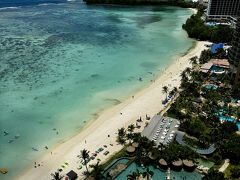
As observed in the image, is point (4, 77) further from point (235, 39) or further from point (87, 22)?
point (87, 22)

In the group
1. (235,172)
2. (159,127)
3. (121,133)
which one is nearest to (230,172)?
(235,172)

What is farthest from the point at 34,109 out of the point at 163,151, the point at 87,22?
the point at 87,22

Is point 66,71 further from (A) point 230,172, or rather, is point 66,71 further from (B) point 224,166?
(A) point 230,172

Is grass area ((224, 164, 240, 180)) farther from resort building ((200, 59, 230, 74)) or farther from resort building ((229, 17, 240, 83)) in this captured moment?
resort building ((200, 59, 230, 74))

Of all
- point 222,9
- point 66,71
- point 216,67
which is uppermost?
point 222,9

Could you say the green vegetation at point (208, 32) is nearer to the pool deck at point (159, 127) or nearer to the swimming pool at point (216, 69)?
the swimming pool at point (216, 69)
